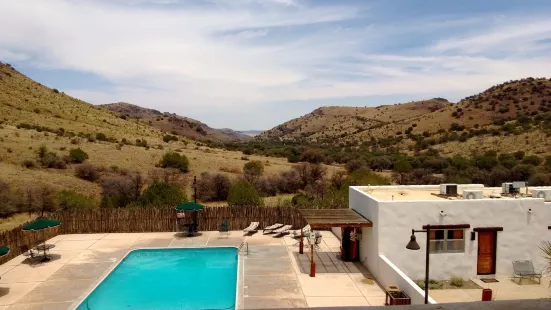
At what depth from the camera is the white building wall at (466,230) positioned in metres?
15.2

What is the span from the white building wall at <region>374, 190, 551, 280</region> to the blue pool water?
6051 mm

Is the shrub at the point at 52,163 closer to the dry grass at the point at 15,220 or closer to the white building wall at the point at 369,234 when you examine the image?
the dry grass at the point at 15,220

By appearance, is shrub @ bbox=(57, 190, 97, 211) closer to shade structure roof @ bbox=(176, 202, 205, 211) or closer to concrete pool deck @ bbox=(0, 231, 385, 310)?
concrete pool deck @ bbox=(0, 231, 385, 310)

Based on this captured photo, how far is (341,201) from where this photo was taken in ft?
79.1

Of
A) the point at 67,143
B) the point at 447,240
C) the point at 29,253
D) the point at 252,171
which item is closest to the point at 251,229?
the point at 447,240

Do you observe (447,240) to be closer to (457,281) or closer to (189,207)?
(457,281)

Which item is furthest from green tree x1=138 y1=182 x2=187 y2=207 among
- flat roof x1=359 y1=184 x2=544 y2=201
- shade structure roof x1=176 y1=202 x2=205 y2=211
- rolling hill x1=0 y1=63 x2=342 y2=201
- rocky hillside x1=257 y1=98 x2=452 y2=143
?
rocky hillside x1=257 y1=98 x2=452 y2=143

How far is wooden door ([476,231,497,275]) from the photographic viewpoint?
15.7 m

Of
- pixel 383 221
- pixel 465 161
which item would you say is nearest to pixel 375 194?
pixel 383 221

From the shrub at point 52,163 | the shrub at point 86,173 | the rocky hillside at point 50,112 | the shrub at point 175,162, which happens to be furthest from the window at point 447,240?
the rocky hillside at point 50,112

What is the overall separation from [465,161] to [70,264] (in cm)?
3632

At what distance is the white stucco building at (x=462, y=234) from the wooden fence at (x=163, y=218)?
25.7 ft

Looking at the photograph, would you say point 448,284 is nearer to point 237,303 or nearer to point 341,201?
point 237,303

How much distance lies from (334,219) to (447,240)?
163 inches
